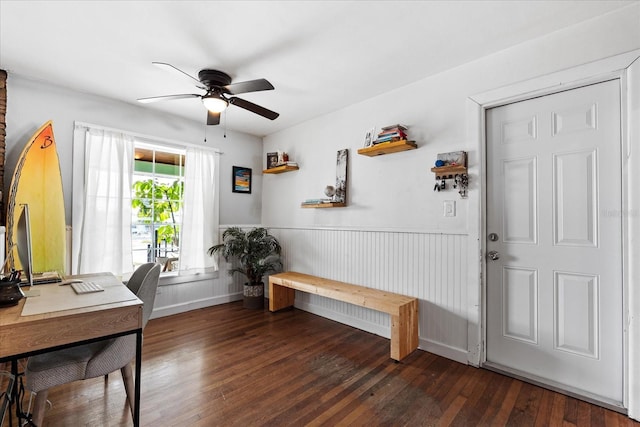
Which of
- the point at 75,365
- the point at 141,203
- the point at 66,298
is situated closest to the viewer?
the point at 75,365

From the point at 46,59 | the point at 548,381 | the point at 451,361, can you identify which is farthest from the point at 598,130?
the point at 46,59

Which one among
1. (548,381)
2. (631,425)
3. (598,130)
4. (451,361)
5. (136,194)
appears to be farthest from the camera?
(136,194)

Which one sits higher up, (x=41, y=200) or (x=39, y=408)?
(x=41, y=200)

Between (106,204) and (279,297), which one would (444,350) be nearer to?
(279,297)

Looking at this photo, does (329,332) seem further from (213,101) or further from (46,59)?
(46,59)

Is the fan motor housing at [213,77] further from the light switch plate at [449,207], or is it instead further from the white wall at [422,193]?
the light switch plate at [449,207]

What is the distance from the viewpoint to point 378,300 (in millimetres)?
2654

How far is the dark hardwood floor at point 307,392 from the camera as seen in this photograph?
5.78 ft

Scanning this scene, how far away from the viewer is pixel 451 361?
2498 mm

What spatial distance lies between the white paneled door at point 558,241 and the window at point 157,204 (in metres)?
3.67

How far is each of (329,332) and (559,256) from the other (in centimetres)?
217

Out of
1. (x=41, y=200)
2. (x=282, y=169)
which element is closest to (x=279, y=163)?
(x=282, y=169)

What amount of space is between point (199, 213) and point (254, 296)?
135 cm

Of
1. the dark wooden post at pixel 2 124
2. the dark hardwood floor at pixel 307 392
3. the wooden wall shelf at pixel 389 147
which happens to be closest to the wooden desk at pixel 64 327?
the dark hardwood floor at pixel 307 392
